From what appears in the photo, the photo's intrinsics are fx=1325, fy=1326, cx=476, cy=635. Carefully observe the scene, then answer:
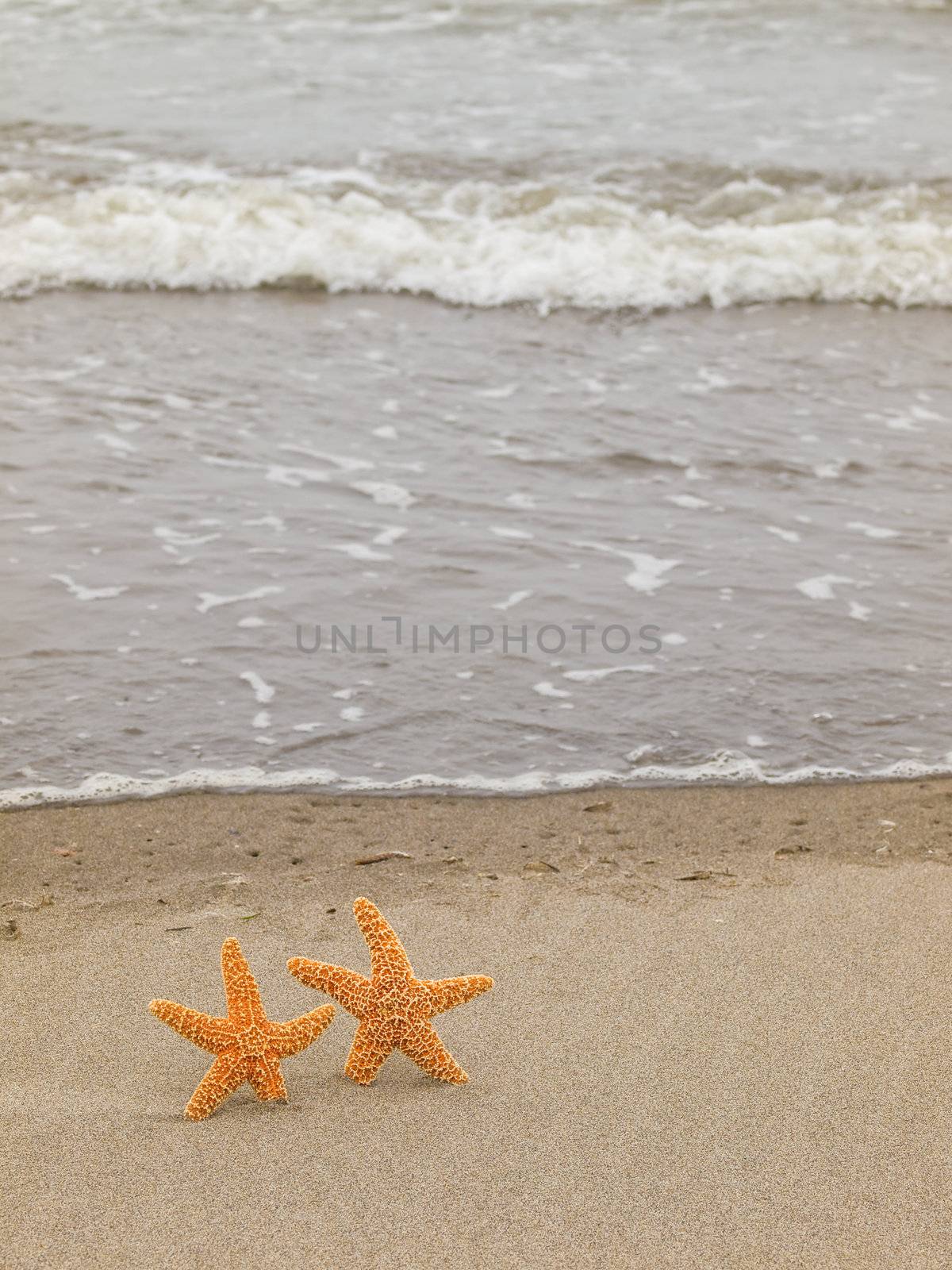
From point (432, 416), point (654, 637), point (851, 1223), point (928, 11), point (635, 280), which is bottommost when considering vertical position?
point (851, 1223)

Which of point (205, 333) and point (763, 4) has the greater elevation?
point (763, 4)

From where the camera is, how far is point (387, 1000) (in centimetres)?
319

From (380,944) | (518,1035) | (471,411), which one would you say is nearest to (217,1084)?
(380,944)

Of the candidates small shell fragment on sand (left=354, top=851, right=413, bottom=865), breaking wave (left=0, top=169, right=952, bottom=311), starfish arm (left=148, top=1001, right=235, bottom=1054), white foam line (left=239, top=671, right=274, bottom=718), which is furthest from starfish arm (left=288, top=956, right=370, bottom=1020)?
breaking wave (left=0, top=169, right=952, bottom=311)

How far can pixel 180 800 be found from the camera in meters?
4.68

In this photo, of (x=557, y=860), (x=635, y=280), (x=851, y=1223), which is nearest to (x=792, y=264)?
(x=635, y=280)

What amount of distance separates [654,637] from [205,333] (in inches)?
196

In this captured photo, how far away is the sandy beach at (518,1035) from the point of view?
2807mm

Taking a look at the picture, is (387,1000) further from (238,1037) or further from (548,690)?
(548,690)

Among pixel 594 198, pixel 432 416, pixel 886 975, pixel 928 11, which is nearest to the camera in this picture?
pixel 886 975

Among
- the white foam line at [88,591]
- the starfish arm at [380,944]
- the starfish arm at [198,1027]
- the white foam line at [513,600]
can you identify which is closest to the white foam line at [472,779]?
the white foam line at [513,600]

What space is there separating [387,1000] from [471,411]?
5.34m

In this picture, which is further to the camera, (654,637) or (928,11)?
(928,11)

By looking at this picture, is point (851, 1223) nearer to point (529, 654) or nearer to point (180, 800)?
point (180, 800)
